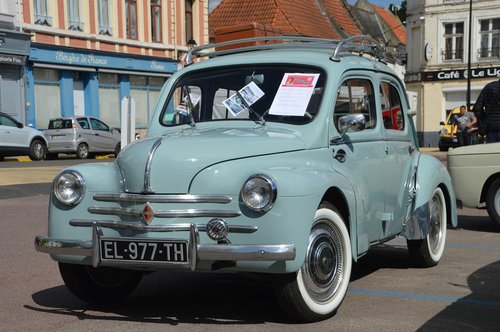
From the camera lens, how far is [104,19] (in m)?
31.2

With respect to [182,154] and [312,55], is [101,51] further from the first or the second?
[182,154]

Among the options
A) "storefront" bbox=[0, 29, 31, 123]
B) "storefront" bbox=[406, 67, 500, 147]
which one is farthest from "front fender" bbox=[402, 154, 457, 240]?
"storefront" bbox=[406, 67, 500, 147]

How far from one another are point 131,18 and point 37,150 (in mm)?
12187

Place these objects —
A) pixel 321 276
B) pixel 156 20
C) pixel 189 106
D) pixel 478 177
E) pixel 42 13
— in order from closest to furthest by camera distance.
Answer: pixel 321 276, pixel 189 106, pixel 478 177, pixel 42 13, pixel 156 20

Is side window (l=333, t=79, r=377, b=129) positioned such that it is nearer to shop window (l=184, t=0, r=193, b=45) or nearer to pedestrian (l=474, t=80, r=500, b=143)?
pedestrian (l=474, t=80, r=500, b=143)

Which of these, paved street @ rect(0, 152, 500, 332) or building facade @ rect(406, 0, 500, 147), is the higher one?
building facade @ rect(406, 0, 500, 147)

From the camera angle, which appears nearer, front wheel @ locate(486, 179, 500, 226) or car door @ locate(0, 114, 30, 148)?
front wheel @ locate(486, 179, 500, 226)

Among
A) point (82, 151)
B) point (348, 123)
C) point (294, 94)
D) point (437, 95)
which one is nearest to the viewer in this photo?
point (348, 123)

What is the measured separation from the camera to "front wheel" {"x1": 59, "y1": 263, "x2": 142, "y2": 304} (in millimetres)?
4820

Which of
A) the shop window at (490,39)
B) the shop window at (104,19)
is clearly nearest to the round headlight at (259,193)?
the shop window at (104,19)

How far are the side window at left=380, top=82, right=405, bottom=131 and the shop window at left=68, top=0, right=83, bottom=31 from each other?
25.3 m

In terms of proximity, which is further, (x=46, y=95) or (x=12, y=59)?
(x=46, y=95)

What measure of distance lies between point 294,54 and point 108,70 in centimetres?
2700

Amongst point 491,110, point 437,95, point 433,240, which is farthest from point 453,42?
point 433,240
